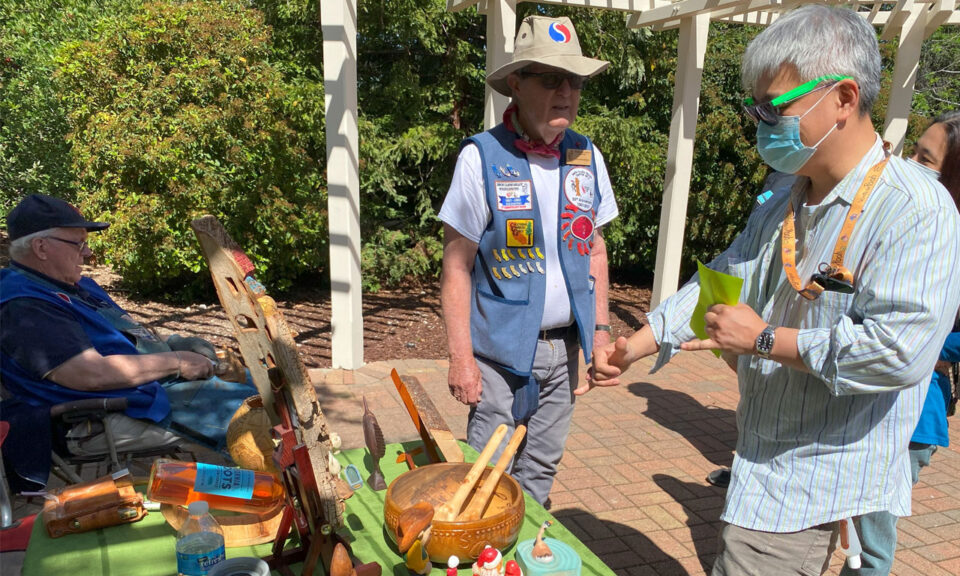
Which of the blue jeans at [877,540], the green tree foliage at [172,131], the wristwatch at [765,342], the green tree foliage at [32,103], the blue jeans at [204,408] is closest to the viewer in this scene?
the wristwatch at [765,342]

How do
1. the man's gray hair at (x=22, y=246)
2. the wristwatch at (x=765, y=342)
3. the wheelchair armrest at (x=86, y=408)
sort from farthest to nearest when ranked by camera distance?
the man's gray hair at (x=22, y=246)
the wheelchair armrest at (x=86, y=408)
the wristwatch at (x=765, y=342)

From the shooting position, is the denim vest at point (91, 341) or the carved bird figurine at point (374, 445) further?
the denim vest at point (91, 341)

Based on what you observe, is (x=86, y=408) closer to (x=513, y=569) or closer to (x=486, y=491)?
(x=486, y=491)

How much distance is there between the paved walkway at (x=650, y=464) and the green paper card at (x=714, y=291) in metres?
1.66

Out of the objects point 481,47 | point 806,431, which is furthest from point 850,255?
point 481,47

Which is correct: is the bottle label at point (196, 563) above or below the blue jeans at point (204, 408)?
above

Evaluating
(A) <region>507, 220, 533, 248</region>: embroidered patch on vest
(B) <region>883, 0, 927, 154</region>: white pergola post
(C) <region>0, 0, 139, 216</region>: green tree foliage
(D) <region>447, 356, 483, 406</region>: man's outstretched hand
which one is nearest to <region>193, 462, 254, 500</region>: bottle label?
(D) <region>447, 356, 483, 406</region>: man's outstretched hand

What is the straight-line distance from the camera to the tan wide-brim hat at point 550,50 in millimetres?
2236

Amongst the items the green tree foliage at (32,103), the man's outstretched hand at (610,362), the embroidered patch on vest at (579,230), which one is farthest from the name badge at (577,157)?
the green tree foliage at (32,103)

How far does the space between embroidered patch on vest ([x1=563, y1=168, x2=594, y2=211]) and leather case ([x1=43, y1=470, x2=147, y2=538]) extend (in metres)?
1.72

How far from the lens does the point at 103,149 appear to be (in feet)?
20.1

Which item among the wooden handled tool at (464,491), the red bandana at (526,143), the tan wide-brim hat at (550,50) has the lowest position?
the wooden handled tool at (464,491)

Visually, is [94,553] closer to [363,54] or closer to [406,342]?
[406,342]

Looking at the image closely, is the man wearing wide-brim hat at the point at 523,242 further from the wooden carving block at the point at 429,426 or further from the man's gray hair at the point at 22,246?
the man's gray hair at the point at 22,246
